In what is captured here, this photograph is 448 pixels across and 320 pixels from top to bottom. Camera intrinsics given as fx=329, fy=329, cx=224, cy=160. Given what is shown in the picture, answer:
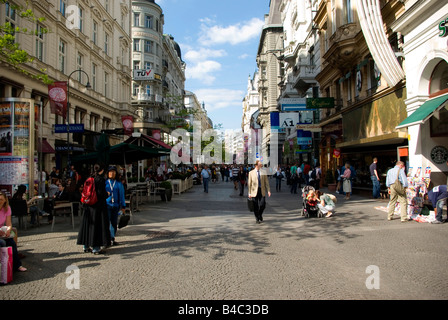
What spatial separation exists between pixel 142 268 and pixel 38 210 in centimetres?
607

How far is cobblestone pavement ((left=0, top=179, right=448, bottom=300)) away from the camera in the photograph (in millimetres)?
4324

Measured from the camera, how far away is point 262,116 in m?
63.4

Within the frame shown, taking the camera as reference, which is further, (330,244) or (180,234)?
(180,234)

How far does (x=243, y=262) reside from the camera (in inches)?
225

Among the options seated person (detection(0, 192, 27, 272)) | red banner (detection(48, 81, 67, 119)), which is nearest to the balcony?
red banner (detection(48, 81, 67, 119))

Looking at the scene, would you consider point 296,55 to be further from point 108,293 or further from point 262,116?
point 108,293

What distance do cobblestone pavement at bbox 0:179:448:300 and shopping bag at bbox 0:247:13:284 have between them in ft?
0.45

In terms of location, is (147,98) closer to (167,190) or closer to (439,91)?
(167,190)

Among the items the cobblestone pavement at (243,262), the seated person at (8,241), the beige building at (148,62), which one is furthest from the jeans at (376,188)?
the beige building at (148,62)

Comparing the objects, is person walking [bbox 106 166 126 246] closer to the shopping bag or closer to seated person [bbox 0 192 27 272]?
seated person [bbox 0 192 27 272]

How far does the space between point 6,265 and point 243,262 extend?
3.63m

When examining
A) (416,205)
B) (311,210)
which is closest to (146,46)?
(311,210)

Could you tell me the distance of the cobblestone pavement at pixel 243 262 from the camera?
4324mm
